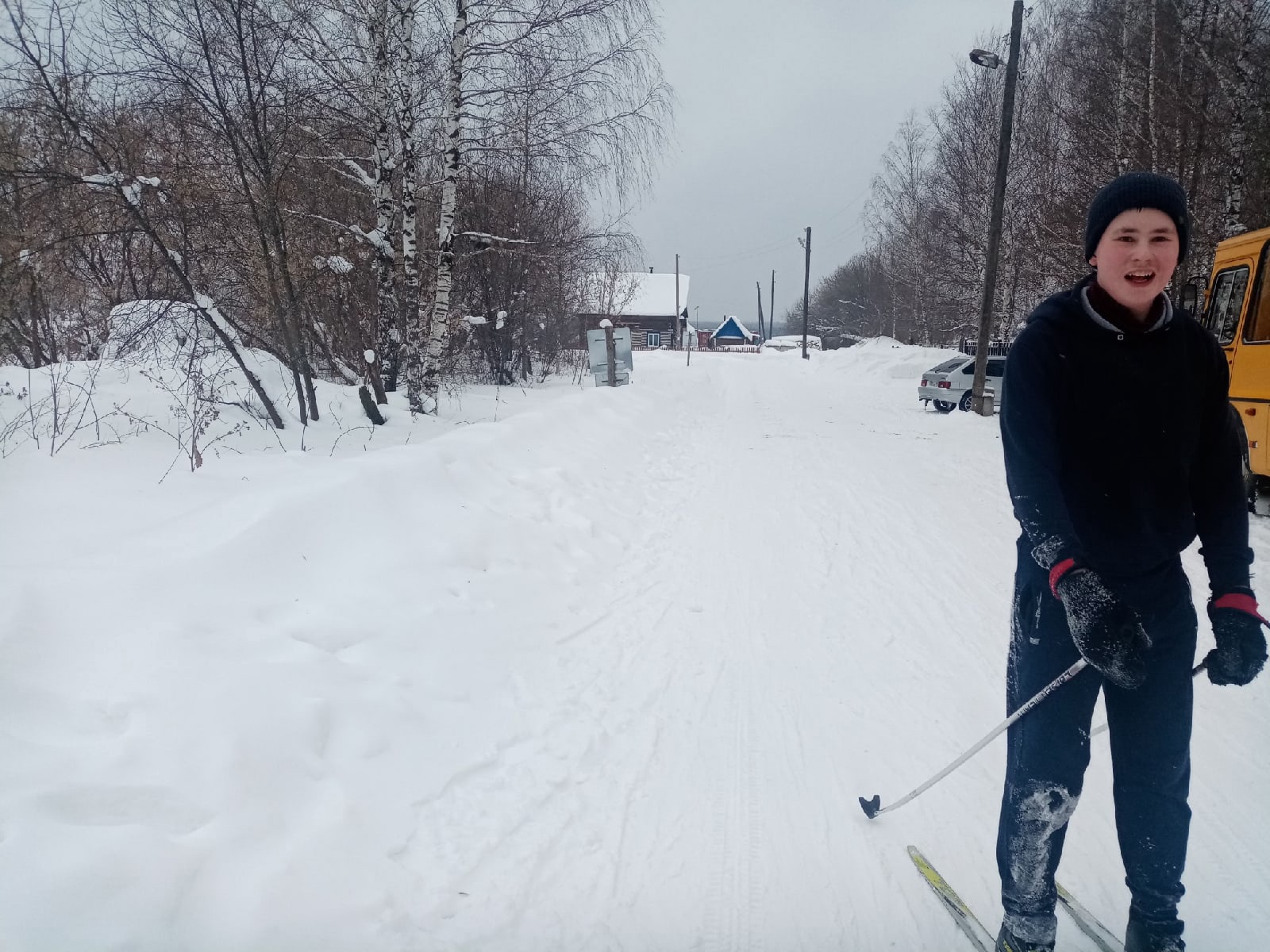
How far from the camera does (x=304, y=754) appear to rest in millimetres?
2486

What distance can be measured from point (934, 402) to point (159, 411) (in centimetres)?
1643

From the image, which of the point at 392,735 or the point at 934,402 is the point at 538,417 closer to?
the point at 392,735

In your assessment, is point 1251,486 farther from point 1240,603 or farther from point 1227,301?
point 1240,603

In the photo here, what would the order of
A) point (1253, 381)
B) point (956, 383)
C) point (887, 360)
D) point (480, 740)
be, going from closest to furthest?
point (480, 740) → point (1253, 381) → point (956, 383) → point (887, 360)

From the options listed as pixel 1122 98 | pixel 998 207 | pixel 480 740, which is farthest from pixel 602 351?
pixel 480 740

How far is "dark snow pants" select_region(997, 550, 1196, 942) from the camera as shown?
5.70 feet

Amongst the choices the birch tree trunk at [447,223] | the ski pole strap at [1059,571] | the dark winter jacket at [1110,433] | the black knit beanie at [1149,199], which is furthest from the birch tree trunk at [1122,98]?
the ski pole strap at [1059,571]

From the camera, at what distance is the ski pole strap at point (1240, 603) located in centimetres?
178

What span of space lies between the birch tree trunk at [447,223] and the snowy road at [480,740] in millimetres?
4413

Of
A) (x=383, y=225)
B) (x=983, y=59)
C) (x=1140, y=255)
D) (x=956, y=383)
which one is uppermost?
(x=983, y=59)

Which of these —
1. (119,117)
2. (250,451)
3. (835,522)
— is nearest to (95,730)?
(250,451)

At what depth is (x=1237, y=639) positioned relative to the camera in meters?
1.79

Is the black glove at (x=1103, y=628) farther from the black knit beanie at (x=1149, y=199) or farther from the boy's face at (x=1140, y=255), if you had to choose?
the black knit beanie at (x=1149, y=199)

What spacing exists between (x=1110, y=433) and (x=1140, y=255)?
0.46 m
